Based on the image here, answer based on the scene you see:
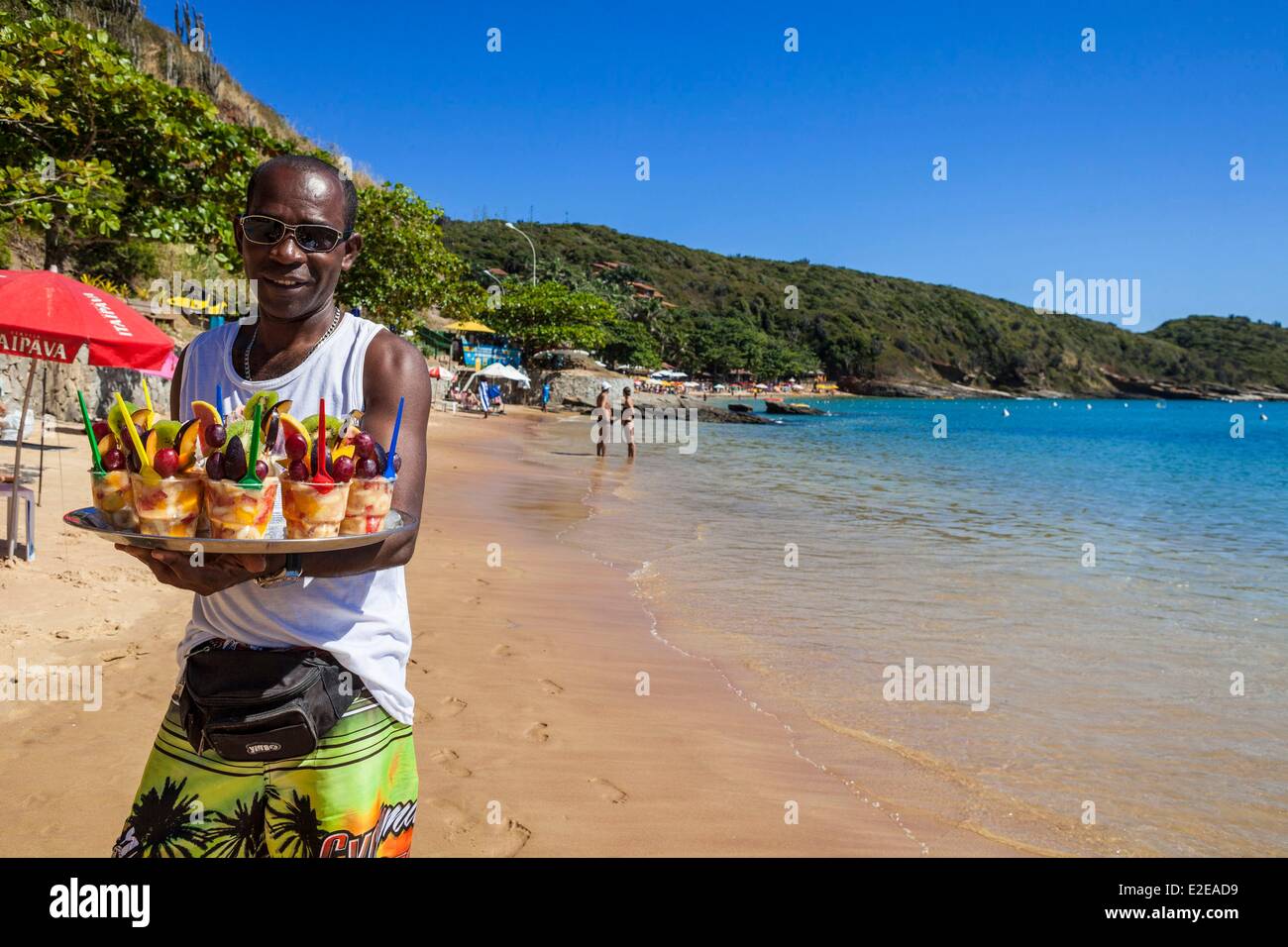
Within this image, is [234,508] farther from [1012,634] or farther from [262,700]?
[1012,634]

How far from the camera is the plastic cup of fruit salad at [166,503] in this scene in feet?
5.50

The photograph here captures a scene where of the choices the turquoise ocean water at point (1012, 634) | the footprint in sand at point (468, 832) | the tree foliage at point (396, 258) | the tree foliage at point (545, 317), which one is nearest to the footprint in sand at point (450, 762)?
the footprint in sand at point (468, 832)

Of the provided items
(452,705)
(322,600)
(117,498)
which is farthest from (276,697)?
(452,705)

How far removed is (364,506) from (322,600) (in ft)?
0.81

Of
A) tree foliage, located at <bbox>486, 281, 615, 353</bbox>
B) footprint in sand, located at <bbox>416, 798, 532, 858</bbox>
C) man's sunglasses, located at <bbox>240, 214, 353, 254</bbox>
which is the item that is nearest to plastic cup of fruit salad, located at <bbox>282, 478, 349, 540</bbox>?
man's sunglasses, located at <bbox>240, 214, 353, 254</bbox>

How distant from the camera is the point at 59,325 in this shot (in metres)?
7.09

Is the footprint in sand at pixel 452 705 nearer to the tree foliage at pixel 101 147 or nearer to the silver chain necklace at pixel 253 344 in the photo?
the silver chain necklace at pixel 253 344

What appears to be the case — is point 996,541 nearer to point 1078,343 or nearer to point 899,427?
point 899,427

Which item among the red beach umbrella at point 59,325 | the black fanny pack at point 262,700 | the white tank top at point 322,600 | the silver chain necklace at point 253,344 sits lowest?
the black fanny pack at point 262,700

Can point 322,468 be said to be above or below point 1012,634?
above
